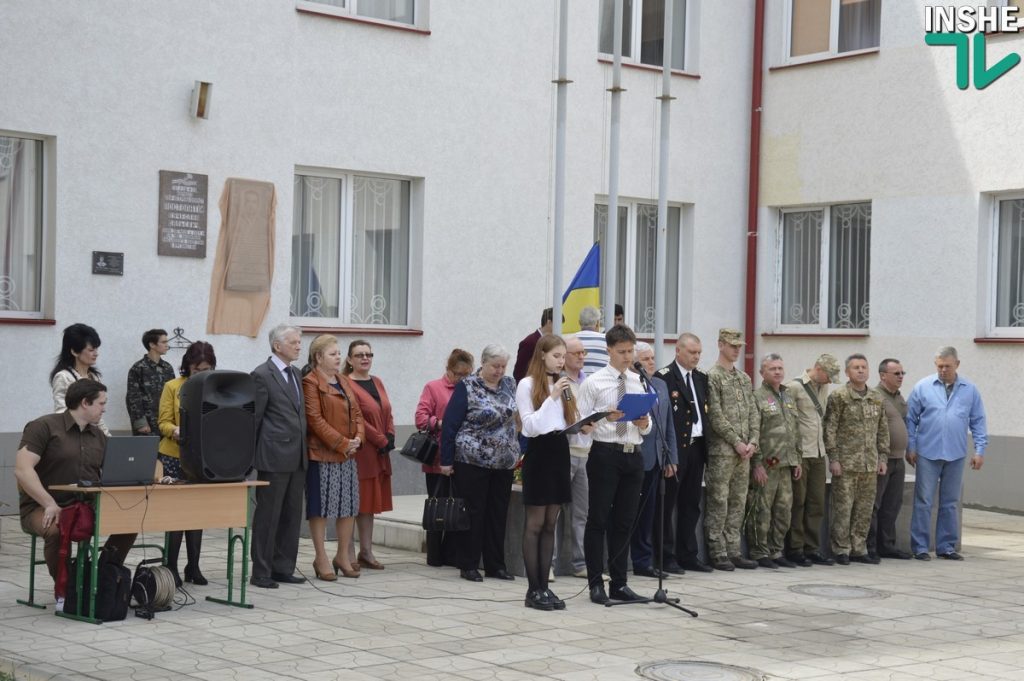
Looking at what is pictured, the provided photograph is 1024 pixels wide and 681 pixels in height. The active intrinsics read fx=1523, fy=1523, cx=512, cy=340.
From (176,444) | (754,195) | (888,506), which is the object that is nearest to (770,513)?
(888,506)

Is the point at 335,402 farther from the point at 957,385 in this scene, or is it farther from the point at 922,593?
the point at 957,385

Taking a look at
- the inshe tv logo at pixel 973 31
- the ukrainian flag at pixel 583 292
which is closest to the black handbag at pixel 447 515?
the ukrainian flag at pixel 583 292

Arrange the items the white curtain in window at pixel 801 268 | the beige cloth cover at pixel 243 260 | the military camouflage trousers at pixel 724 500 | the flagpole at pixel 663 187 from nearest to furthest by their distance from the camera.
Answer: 1. the military camouflage trousers at pixel 724 500
2. the flagpole at pixel 663 187
3. the beige cloth cover at pixel 243 260
4. the white curtain in window at pixel 801 268

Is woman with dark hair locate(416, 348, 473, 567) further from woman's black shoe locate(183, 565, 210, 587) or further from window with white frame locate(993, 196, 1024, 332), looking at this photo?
window with white frame locate(993, 196, 1024, 332)

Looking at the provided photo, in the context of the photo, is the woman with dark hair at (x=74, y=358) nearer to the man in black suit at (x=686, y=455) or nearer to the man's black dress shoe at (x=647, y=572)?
the man's black dress shoe at (x=647, y=572)

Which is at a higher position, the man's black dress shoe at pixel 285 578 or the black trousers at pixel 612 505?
the black trousers at pixel 612 505

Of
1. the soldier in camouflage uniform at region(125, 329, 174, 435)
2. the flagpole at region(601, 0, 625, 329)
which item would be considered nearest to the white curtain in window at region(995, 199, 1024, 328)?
the flagpole at region(601, 0, 625, 329)

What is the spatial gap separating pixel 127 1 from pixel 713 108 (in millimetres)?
7664

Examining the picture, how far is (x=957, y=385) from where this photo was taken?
1366cm

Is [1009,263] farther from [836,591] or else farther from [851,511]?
[836,591]

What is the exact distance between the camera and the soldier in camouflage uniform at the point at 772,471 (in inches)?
484

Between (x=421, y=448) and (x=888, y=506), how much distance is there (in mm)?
4462

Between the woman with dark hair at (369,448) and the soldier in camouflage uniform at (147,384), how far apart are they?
2762 mm

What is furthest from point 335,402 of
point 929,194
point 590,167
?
point 929,194
